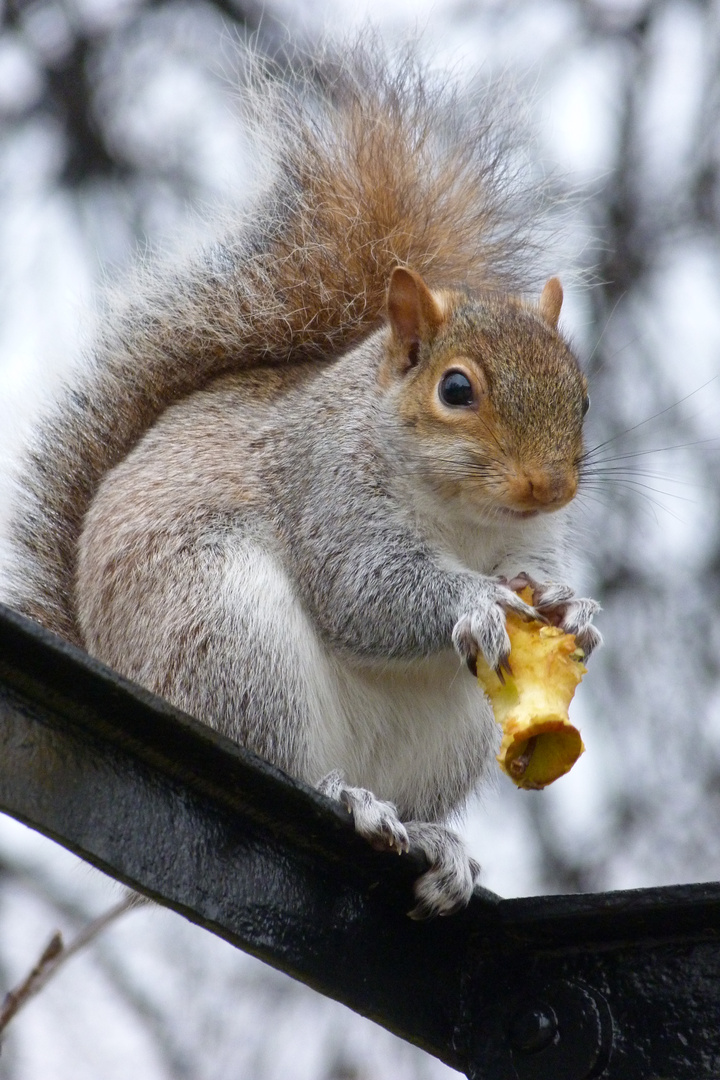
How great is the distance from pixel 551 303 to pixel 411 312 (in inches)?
11.1

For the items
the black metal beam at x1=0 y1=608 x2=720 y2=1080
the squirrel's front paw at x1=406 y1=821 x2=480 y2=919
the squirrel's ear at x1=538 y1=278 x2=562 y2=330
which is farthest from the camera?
the squirrel's ear at x1=538 y1=278 x2=562 y2=330

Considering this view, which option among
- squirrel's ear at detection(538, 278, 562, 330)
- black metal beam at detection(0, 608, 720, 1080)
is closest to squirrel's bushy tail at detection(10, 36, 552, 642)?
squirrel's ear at detection(538, 278, 562, 330)

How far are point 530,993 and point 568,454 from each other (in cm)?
79

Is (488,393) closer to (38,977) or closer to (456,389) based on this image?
(456,389)

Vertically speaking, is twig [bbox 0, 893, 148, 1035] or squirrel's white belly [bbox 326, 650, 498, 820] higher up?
squirrel's white belly [bbox 326, 650, 498, 820]

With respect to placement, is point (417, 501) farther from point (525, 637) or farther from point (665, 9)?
point (665, 9)

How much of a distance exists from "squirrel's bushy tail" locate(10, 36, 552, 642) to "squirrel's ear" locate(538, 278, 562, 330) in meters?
0.22

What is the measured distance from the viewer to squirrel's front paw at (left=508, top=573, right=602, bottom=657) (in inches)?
72.9

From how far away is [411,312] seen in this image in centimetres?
223

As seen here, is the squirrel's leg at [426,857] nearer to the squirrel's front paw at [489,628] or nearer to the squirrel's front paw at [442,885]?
the squirrel's front paw at [442,885]

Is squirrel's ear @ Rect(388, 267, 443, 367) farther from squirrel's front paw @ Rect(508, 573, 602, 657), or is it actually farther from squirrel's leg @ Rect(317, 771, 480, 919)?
squirrel's leg @ Rect(317, 771, 480, 919)

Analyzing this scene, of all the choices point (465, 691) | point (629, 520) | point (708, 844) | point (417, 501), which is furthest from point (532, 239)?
point (708, 844)

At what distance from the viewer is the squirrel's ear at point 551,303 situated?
233 cm

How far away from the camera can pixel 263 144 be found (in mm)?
2648
